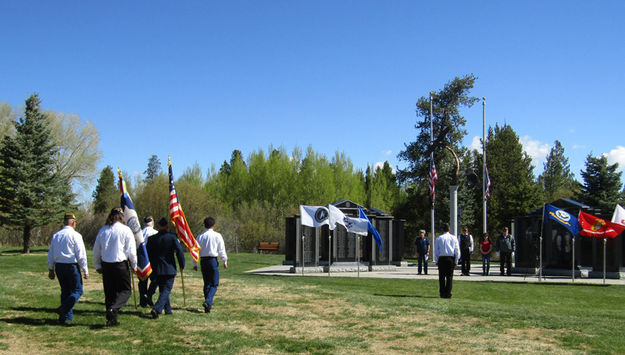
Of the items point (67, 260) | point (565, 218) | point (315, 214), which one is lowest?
point (67, 260)

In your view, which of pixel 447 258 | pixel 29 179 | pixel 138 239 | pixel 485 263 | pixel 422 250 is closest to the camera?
pixel 138 239

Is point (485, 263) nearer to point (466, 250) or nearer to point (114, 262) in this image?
point (466, 250)

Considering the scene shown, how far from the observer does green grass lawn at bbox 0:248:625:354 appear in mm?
8250

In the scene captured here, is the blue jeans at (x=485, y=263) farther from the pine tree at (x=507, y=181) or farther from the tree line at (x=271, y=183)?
the pine tree at (x=507, y=181)

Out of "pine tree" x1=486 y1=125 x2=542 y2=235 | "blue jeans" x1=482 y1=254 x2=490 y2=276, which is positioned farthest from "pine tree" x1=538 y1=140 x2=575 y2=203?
"blue jeans" x1=482 y1=254 x2=490 y2=276

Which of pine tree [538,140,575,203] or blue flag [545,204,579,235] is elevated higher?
pine tree [538,140,575,203]

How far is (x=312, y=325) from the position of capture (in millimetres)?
10008

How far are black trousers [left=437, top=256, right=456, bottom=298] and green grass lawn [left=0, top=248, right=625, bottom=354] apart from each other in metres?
0.42

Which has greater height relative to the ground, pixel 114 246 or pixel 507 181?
pixel 507 181

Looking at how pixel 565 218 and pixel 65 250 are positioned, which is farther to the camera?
pixel 565 218

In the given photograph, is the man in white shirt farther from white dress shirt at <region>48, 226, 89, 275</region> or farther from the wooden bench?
the wooden bench

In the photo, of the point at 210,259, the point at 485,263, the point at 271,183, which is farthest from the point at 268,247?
the point at 210,259

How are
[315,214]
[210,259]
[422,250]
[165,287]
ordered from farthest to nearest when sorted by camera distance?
[422,250], [315,214], [210,259], [165,287]

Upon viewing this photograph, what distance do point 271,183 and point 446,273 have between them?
49940 mm
